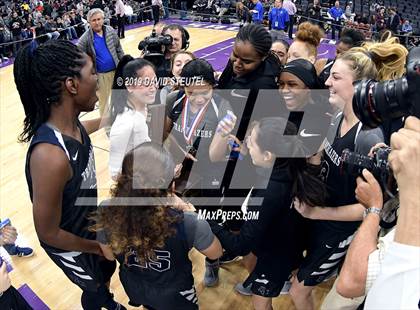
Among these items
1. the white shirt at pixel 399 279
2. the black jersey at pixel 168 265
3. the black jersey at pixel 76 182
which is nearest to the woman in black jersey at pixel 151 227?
the black jersey at pixel 168 265

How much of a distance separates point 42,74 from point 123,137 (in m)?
0.76

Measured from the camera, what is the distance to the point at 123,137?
2.36 meters

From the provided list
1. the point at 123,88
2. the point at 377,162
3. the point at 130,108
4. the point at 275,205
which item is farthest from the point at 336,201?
the point at 123,88

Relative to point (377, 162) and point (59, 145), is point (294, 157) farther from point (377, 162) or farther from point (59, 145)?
point (59, 145)

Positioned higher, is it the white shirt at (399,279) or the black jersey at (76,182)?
the white shirt at (399,279)

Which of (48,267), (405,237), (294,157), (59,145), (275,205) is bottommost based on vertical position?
(48,267)

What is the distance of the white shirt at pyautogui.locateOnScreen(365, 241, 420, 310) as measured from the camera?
822 mm

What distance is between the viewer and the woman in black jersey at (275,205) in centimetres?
177

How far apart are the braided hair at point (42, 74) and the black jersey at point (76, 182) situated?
11cm

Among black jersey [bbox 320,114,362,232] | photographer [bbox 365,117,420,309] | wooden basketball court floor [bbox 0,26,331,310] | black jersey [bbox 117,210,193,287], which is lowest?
wooden basketball court floor [bbox 0,26,331,310]

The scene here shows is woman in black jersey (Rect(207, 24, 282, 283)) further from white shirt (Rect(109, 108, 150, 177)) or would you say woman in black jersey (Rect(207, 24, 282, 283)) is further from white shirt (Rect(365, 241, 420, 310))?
white shirt (Rect(365, 241, 420, 310))

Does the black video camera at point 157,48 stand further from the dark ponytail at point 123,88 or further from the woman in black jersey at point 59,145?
the woman in black jersey at point 59,145

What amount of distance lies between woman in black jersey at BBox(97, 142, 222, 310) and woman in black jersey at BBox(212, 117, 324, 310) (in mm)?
207

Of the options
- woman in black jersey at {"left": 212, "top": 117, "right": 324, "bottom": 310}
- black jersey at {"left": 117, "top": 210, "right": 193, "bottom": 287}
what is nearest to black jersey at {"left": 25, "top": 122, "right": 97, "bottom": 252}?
black jersey at {"left": 117, "top": 210, "right": 193, "bottom": 287}
